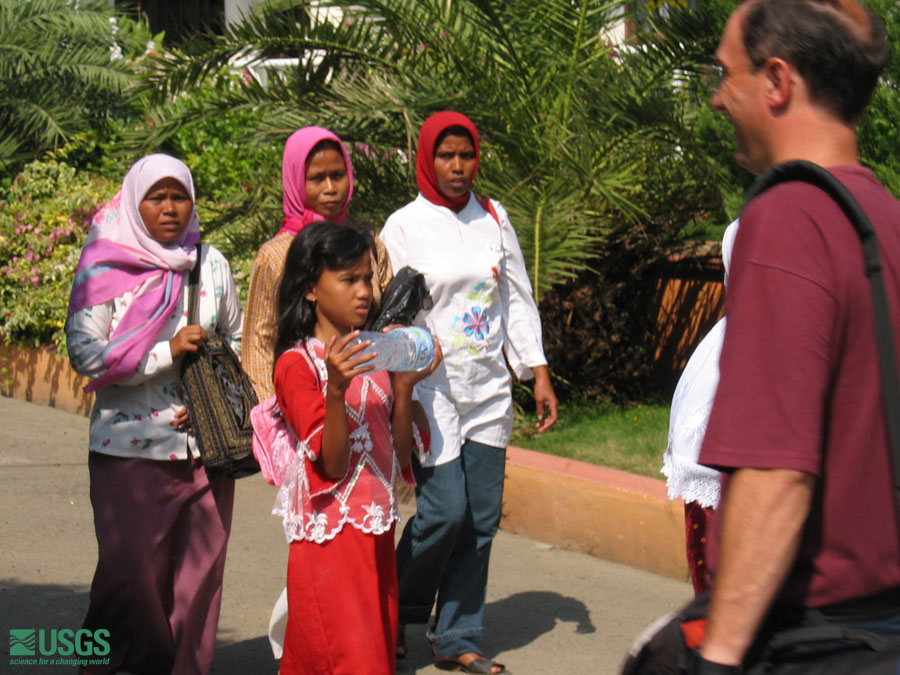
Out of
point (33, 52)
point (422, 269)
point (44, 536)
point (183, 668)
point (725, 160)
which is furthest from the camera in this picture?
point (33, 52)

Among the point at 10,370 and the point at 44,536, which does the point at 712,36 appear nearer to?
the point at 44,536

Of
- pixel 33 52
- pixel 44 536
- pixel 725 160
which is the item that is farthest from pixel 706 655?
pixel 33 52

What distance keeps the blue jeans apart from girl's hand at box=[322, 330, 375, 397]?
1.01 m

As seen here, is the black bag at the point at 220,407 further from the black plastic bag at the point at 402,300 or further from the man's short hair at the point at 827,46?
the man's short hair at the point at 827,46

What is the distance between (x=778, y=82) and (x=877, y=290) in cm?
35

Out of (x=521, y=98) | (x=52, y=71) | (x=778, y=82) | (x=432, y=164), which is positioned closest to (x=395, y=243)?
(x=432, y=164)

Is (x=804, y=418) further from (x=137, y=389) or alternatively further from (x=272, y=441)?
(x=137, y=389)

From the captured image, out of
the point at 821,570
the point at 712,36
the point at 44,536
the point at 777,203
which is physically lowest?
the point at 44,536

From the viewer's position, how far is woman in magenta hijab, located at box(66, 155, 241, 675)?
3.82 meters

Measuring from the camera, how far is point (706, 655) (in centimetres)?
165

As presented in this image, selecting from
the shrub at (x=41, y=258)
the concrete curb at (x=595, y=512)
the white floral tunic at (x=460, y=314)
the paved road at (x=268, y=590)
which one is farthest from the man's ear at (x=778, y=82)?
the shrub at (x=41, y=258)

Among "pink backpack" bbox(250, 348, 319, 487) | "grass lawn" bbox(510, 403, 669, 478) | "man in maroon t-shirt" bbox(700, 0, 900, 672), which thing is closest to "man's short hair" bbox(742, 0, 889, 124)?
"man in maroon t-shirt" bbox(700, 0, 900, 672)

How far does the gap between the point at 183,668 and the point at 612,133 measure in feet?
14.6

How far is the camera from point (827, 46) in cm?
171
